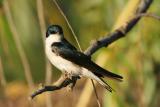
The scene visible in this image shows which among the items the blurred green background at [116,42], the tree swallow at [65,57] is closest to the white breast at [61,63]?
the tree swallow at [65,57]

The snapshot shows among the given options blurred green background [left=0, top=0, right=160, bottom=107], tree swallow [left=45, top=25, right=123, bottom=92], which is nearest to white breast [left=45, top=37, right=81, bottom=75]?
tree swallow [left=45, top=25, right=123, bottom=92]

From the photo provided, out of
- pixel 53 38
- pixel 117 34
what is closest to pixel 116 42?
pixel 117 34

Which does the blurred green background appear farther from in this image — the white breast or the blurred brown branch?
the white breast

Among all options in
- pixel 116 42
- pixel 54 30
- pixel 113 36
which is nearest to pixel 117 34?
pixel 113 36

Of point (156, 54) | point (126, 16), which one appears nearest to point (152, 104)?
point (156, 54)

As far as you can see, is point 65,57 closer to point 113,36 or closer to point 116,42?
point 113,36

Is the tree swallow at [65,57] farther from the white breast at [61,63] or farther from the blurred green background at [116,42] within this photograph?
the blurred green background at [116,42]

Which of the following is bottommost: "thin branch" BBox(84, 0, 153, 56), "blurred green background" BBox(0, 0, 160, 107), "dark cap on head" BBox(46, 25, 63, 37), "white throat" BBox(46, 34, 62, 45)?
"blurred green background" BBox(0, 0, 160, 107)

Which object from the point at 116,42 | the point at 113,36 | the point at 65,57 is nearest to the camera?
the point at 65,57

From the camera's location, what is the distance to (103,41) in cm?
215

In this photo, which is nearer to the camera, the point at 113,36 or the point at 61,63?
the point at 61,63

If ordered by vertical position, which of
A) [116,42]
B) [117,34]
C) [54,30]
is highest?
[54,30]

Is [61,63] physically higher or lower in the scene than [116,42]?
higher

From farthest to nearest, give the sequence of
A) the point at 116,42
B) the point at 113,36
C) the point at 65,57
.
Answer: the point at 116,42, the point at 113,36, the point at 65,57
